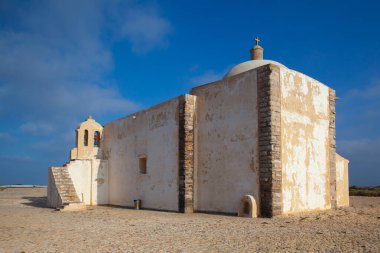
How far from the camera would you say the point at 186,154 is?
12266mm

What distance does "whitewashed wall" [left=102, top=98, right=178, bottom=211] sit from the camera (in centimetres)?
1305

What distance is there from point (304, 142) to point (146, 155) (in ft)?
21.0

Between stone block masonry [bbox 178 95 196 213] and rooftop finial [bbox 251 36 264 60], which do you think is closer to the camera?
stone block masonry [bbox 178 95 196 213]

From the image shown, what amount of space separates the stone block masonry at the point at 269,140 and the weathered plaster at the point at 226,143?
242 mm

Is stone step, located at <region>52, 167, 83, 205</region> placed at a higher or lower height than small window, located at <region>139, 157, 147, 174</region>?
lower

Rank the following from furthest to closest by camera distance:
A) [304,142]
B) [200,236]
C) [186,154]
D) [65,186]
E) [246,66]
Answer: [65,186] → [246,66] → [186,154] → [304,142] → [200,236]

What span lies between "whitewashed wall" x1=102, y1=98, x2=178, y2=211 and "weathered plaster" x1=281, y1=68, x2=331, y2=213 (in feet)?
13.2

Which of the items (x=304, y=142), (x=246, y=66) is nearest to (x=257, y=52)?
(x=246, y=66)

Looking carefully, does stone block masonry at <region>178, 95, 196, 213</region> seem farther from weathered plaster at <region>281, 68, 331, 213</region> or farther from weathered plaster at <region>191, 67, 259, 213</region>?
weathered plaster at <region>281, 68, 331, 213</region>

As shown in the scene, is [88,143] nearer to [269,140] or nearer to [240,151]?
[240,151]

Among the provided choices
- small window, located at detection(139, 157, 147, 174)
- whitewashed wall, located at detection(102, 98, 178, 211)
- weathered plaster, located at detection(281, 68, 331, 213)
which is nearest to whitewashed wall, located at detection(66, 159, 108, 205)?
whitewashed wall, located at detection(102, 98, 178, 211)

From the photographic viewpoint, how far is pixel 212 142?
A: 39.1ft

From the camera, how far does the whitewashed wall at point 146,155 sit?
1305 cm

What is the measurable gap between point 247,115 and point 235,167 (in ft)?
5.41
